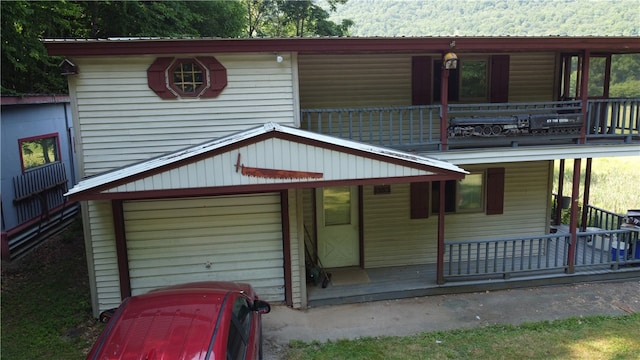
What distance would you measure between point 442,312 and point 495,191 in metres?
3.48

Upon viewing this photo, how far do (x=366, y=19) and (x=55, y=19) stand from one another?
4523 centimetres

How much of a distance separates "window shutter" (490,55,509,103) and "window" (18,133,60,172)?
1137 cm

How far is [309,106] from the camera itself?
948 centimetres

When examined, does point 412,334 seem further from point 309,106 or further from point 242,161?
point 309,106

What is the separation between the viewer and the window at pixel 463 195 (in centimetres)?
1024

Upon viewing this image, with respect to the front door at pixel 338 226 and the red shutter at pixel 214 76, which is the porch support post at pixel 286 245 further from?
the red shutter at pixel 214 76

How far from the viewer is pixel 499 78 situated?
9.79 meters

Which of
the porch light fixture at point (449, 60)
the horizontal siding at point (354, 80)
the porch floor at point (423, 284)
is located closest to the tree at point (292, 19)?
the horizontal siding at point (354, 80)

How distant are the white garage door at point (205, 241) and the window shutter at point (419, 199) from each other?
3296 mm

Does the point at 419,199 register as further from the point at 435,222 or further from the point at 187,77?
the point at 187,77

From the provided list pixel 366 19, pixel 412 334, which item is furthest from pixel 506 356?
pixel 366 19

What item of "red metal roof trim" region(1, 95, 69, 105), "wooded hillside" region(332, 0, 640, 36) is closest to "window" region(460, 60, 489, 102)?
"red metal roof trim" region(1, 95, 69, 105)

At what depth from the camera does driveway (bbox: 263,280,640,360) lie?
7.47m

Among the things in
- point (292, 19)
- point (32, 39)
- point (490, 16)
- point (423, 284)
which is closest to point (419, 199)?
point (423, 284)
